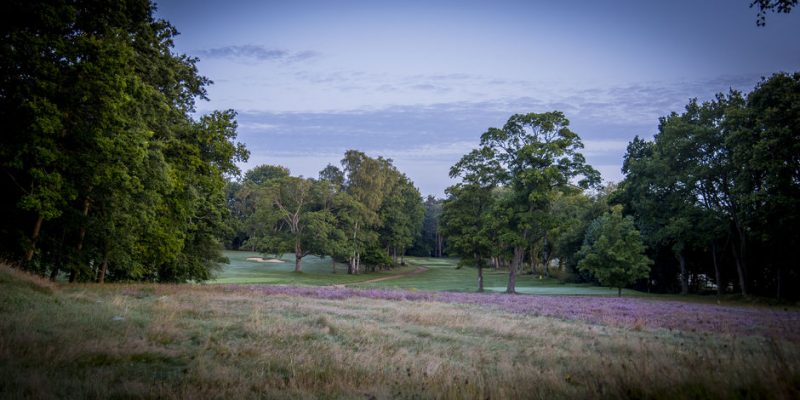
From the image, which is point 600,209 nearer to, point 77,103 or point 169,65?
point 169,65

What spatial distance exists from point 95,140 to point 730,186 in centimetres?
4483

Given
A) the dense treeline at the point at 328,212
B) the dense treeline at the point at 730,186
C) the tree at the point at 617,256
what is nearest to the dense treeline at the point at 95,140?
the tree at the point at 617,256

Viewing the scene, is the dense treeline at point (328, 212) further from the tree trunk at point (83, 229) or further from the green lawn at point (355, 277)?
the tree trunk at point (83, 229)

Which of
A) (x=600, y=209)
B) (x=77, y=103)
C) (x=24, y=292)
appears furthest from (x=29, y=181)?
(x=600, y=209)

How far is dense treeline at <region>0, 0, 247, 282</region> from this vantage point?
16.8 meters

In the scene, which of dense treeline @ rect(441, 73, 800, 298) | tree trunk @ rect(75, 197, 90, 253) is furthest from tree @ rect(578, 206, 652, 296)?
tree trunk @ rect(75, 197, 90, 253)

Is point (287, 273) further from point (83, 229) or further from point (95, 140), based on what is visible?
point (95, 140)

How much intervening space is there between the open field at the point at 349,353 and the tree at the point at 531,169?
1734 centimetres

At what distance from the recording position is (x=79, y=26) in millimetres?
20125

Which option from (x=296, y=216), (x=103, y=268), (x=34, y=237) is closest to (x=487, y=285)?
(x=296, y=216)

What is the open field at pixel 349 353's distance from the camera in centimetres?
582

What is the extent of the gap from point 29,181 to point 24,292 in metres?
8.81

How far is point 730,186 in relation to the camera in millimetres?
38281

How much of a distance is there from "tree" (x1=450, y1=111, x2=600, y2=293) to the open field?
56.9 feet
